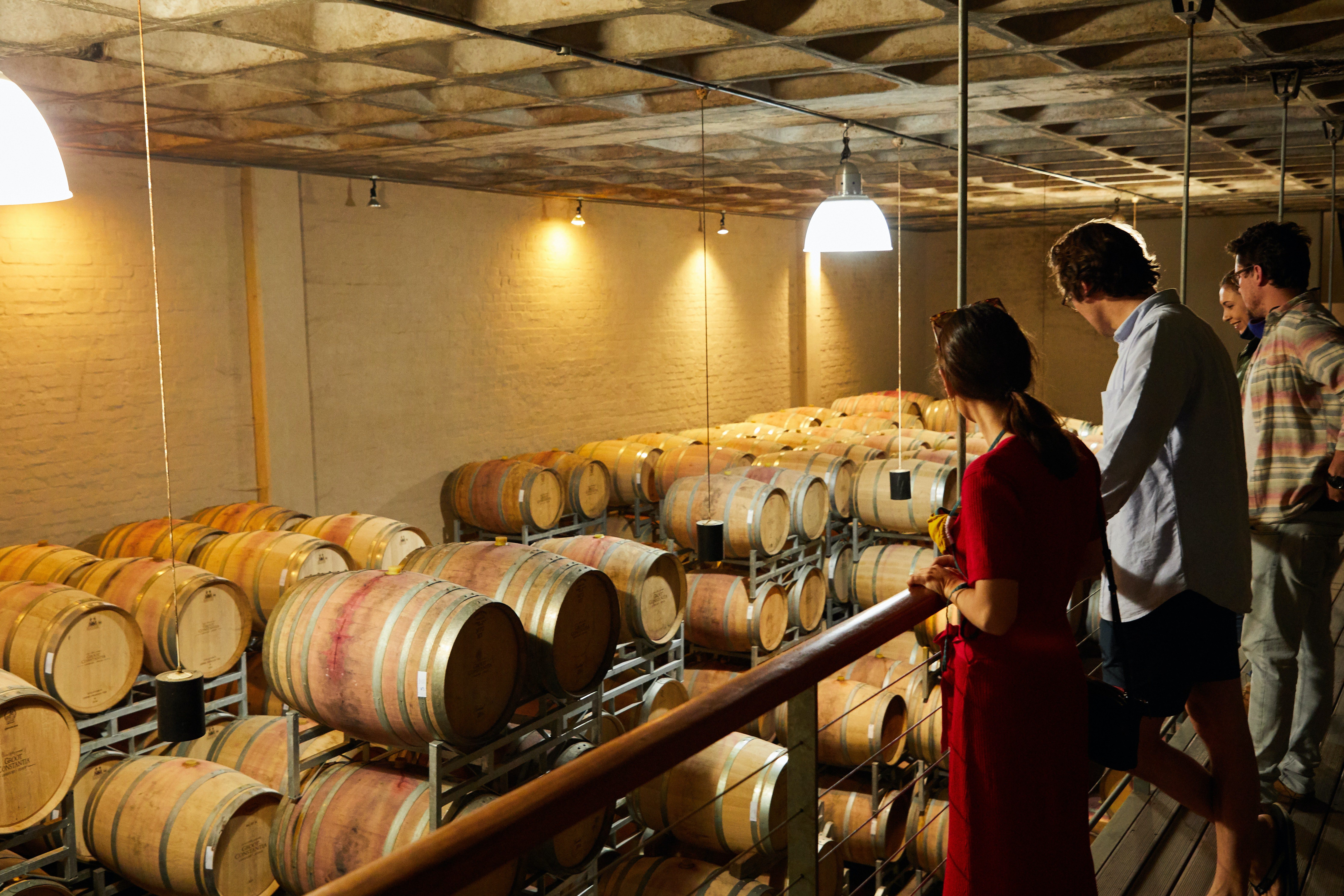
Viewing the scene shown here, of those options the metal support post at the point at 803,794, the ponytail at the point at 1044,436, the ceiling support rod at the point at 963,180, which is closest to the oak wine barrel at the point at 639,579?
the ceiling support rod at the point at 963,180

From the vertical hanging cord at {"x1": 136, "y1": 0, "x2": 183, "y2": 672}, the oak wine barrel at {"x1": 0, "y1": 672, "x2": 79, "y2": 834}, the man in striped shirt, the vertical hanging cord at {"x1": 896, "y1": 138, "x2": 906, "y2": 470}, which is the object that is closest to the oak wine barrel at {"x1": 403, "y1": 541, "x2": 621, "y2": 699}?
the vertical hanging cord at {"x1": 136, "y1": 0, "x2": 183, "y2": 672}

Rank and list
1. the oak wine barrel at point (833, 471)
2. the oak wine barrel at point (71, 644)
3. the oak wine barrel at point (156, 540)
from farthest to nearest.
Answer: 1. the oak wine barrel at point (833, 471)
2. the oak wine barrel at point (156, 540)
3. the oak wine barrel at point (71, 644)

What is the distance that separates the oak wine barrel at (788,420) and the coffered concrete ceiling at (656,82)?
11.1 ft

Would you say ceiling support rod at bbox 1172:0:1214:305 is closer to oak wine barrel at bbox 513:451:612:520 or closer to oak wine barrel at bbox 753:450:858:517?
oak wine barrel at bbox 753:450:858:517

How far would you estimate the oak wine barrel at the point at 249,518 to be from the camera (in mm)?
6520

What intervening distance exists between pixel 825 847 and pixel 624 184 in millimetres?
5908

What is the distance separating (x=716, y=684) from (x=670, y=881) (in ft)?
6.64

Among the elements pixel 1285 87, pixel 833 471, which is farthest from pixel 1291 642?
pixel 833 471

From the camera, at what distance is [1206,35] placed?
4.14m

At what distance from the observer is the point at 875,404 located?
12.3m

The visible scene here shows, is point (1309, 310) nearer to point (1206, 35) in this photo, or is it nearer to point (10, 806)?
point (1206, 35)

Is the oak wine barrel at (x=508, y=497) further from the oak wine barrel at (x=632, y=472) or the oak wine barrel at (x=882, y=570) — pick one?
the oak wine barrel at (x=882, y=570)

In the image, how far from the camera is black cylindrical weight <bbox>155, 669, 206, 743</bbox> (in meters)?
3.28

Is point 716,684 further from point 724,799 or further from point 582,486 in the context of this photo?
point 582,486
